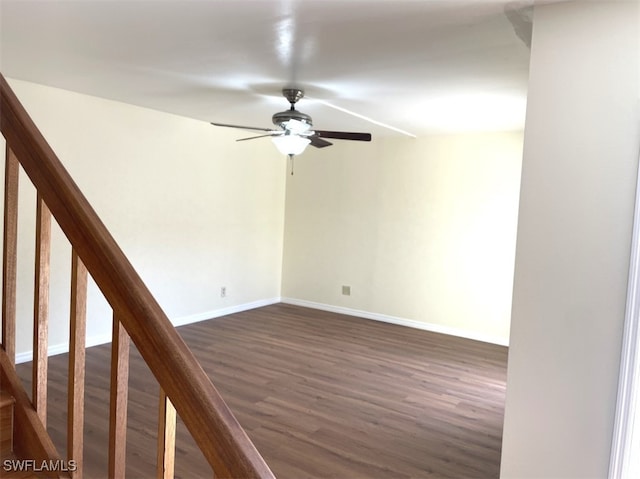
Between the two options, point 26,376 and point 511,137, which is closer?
point 26,376

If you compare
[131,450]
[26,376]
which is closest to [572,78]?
[131,450]

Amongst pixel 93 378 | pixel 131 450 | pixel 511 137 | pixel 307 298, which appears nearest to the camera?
pixel 131 450

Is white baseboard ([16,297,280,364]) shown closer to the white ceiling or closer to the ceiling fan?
the ceiling fan

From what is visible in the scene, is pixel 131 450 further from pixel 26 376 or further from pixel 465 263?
pixel 465 263

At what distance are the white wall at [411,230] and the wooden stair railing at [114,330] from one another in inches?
188

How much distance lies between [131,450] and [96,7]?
7.75ft

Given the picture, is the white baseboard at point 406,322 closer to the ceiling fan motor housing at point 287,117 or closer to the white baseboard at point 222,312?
the white baseboard at point 222,312

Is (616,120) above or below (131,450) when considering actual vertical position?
above

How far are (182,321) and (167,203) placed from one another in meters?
1.37

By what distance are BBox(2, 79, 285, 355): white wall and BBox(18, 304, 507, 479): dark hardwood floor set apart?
1.62 feet

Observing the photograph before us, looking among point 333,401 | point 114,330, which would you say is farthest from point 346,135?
point 114,330

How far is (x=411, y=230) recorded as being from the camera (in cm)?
584

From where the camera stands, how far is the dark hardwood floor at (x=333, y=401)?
8.95 feet

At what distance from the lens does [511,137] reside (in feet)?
16.9
